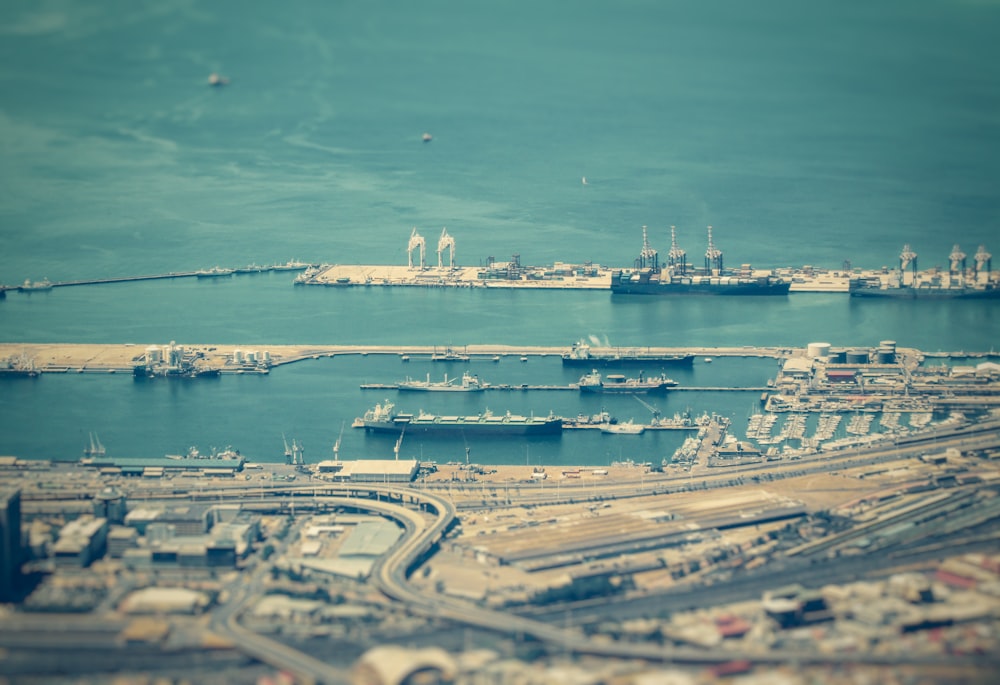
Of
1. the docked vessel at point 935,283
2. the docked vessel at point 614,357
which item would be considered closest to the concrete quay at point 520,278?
the docked vessel at point 935,283

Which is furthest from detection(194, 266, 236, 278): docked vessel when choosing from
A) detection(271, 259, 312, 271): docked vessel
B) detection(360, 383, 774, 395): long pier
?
detection(360, 383, 774, 395): long pier

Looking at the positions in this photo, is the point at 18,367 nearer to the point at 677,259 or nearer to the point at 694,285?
the point at 694,285

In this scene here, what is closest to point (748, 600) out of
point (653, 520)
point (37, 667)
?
point (653, 520)

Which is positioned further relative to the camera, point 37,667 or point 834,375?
point 834,375

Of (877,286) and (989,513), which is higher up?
(877,286)

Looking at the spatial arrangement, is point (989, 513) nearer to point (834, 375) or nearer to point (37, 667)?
point (834, 375)

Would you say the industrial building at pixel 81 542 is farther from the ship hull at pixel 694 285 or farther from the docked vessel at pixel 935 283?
the docked vessel at pixel 935 283

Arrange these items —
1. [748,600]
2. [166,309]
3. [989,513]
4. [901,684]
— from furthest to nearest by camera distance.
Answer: [166,309]
[989,513]
[748,600]
[901,684]
